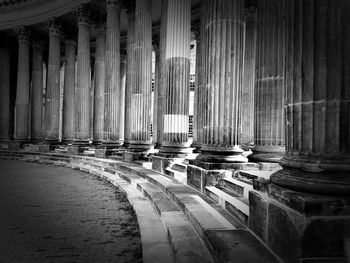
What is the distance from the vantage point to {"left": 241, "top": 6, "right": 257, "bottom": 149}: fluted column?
643 inches

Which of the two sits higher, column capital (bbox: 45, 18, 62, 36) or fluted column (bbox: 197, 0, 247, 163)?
column capital (bbox: 45, 18, 62, 36)

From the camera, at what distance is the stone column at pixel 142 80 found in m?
14.8

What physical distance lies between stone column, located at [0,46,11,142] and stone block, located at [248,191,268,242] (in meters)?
29.7

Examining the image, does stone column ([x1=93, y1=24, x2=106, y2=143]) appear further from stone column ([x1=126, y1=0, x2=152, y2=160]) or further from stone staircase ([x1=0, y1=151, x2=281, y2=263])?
stone staircase ([x1=0, y1=151, x2=281, y2=263])

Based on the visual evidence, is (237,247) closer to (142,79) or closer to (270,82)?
(270,82)

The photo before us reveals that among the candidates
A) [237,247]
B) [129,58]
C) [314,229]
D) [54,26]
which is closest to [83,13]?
[54,26]

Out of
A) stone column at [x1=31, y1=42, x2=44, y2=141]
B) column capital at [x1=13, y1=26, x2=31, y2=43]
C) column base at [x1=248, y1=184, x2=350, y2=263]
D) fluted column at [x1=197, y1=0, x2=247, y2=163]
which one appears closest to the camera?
column base at [x1=248, y1=184, x2=350, y2=263]

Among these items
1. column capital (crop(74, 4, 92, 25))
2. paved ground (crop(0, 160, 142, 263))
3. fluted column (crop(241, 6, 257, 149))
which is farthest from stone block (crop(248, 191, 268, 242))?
column capital (crop(74, 4, 92, 25))

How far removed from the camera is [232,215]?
5.13 metres

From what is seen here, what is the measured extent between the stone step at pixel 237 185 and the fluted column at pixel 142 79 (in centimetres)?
882

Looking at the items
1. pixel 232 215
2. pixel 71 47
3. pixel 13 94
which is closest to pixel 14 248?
pixel 232 215

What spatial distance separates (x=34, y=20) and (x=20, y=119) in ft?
30.7

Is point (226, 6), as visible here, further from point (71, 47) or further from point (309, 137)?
point (71, 47)

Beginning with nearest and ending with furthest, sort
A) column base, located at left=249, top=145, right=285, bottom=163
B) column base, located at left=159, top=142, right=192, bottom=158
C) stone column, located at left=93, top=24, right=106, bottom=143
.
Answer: column base, located at left=249, top=145, right=285, bottom=163, column base, located at left=159, top=142, right=192, bottom=158, stone column, located at left=93, top=24, right=106, bottom=143
